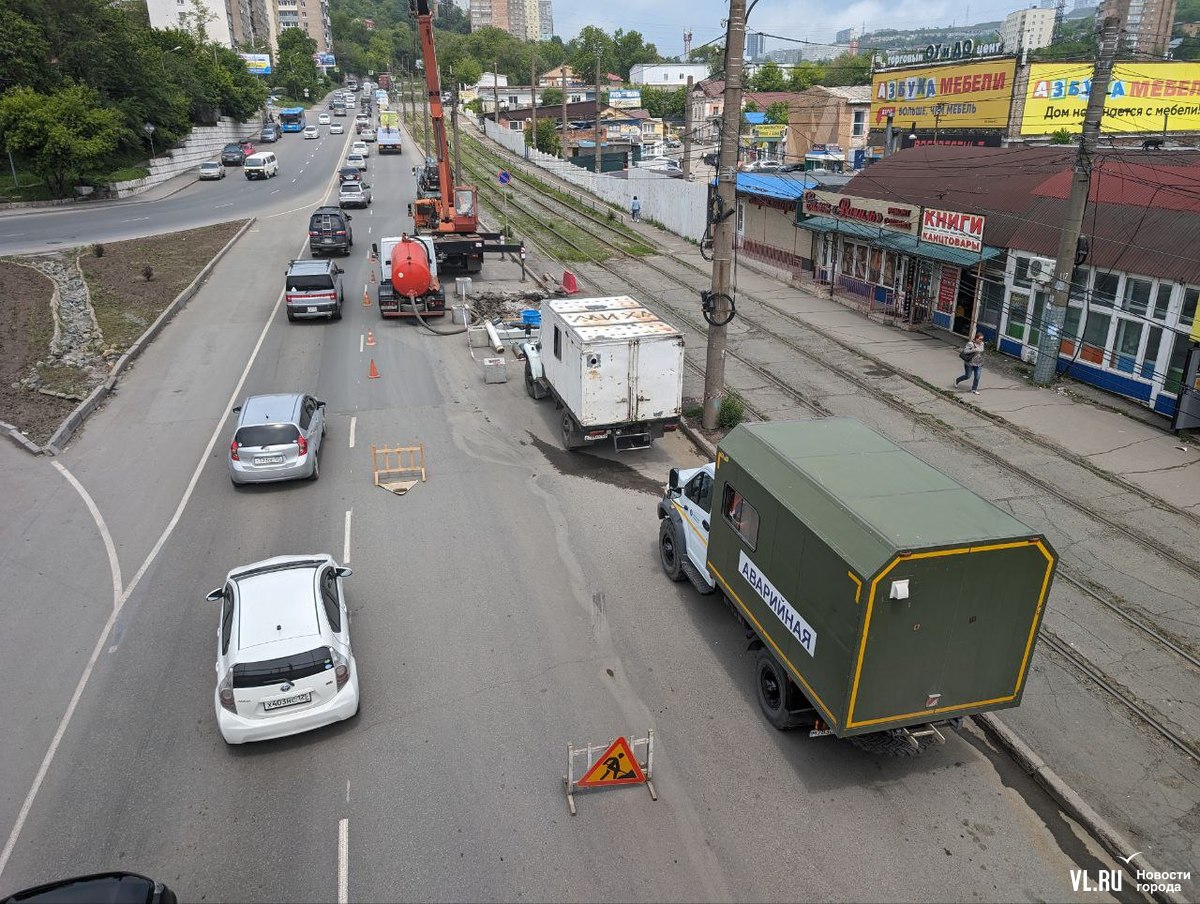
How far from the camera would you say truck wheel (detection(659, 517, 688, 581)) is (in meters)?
12.8

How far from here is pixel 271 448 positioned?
52.0 ft

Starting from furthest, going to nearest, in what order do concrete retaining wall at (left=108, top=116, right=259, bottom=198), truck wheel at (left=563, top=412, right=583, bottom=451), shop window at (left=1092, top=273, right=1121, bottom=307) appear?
1. concrete retaining wall at (left=108, top=116, right=259, bottom=198)
2. shop window at (left=1092, top=273, right=1121, bottom=307)
3. truck wheel at (left=563, top=412, right=583, bottom=451)

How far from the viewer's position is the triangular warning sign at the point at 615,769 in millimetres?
8609

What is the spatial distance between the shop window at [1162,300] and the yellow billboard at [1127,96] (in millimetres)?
24640

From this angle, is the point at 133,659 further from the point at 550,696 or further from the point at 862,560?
the point at 862,560

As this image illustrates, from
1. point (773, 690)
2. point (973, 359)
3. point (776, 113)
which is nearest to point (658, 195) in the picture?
point (973, 359)

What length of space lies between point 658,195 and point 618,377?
34.3m

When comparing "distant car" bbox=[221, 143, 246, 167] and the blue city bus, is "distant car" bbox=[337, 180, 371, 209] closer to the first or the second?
"distant car" bbox=[221, 143, 246, 167]

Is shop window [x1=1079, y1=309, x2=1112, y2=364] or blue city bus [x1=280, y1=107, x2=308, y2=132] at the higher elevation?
blue city bus [x1=280, y1=107, x2=308, y2=132]

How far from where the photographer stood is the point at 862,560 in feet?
26.1

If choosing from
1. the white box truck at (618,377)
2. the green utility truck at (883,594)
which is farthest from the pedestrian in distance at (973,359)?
the green utility truck at (883,594)

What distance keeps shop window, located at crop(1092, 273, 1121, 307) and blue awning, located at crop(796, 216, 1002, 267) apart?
317 centimetres

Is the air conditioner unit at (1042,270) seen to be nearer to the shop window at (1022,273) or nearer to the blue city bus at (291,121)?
the shop window at (1022,273)

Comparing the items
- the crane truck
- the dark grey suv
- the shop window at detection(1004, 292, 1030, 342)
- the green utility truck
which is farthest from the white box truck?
the dark grey suv
